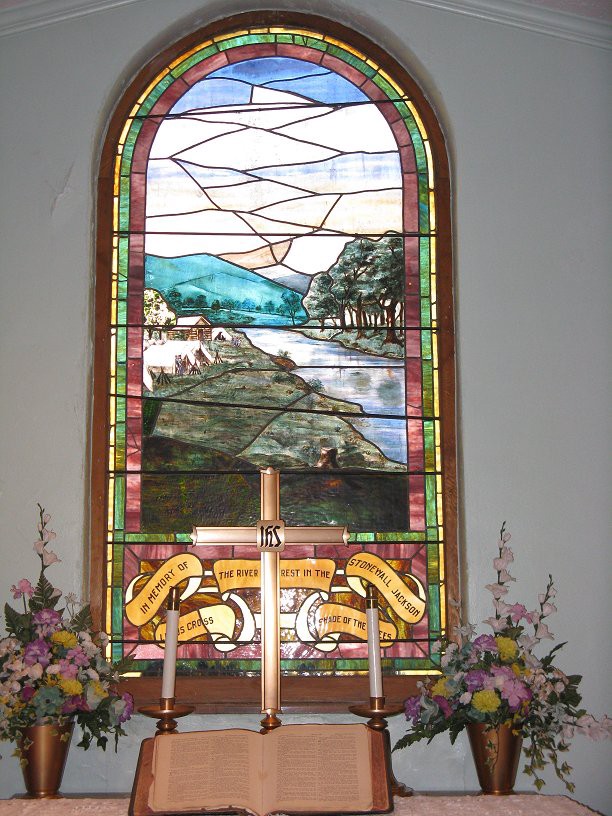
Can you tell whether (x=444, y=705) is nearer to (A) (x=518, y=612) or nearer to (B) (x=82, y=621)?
(A) (x=518, y=612)

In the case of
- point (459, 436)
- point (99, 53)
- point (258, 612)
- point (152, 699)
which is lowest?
point (152, 699)

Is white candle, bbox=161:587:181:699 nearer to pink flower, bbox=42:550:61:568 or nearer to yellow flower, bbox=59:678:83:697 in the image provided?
yellow flower, bbox=59:678:83:697

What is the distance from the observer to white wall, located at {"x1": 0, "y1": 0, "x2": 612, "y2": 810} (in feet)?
12.9

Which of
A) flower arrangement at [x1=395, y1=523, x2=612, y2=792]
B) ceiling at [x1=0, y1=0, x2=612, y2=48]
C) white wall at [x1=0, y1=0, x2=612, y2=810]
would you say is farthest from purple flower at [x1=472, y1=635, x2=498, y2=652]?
ceiling at [x1=0, y1=0, x2=612, y2=48]

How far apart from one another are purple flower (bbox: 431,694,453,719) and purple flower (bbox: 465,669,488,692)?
93 millimetres

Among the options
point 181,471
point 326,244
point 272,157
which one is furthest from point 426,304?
point 181,471

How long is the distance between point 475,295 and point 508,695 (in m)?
1.64

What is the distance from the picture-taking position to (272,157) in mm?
4504

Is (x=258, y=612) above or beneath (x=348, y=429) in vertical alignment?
beneath

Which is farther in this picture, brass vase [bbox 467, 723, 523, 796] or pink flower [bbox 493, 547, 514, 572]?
pink flower [bbox 493, 547, 514, 572]

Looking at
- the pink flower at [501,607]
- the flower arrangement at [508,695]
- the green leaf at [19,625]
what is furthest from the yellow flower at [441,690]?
the green leaf at [19,625]

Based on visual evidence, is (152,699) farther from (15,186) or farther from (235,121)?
(235,121)

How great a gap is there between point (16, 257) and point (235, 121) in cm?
113

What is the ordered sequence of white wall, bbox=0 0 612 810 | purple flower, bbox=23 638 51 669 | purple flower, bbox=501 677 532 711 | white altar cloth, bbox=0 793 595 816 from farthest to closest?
white wall, bbox=0 0 612 810, purple flower, bbox=23 638 51 669, purple flower, bbox=501 677 532 711, white altar cloth, bbox=0 793 595 816
